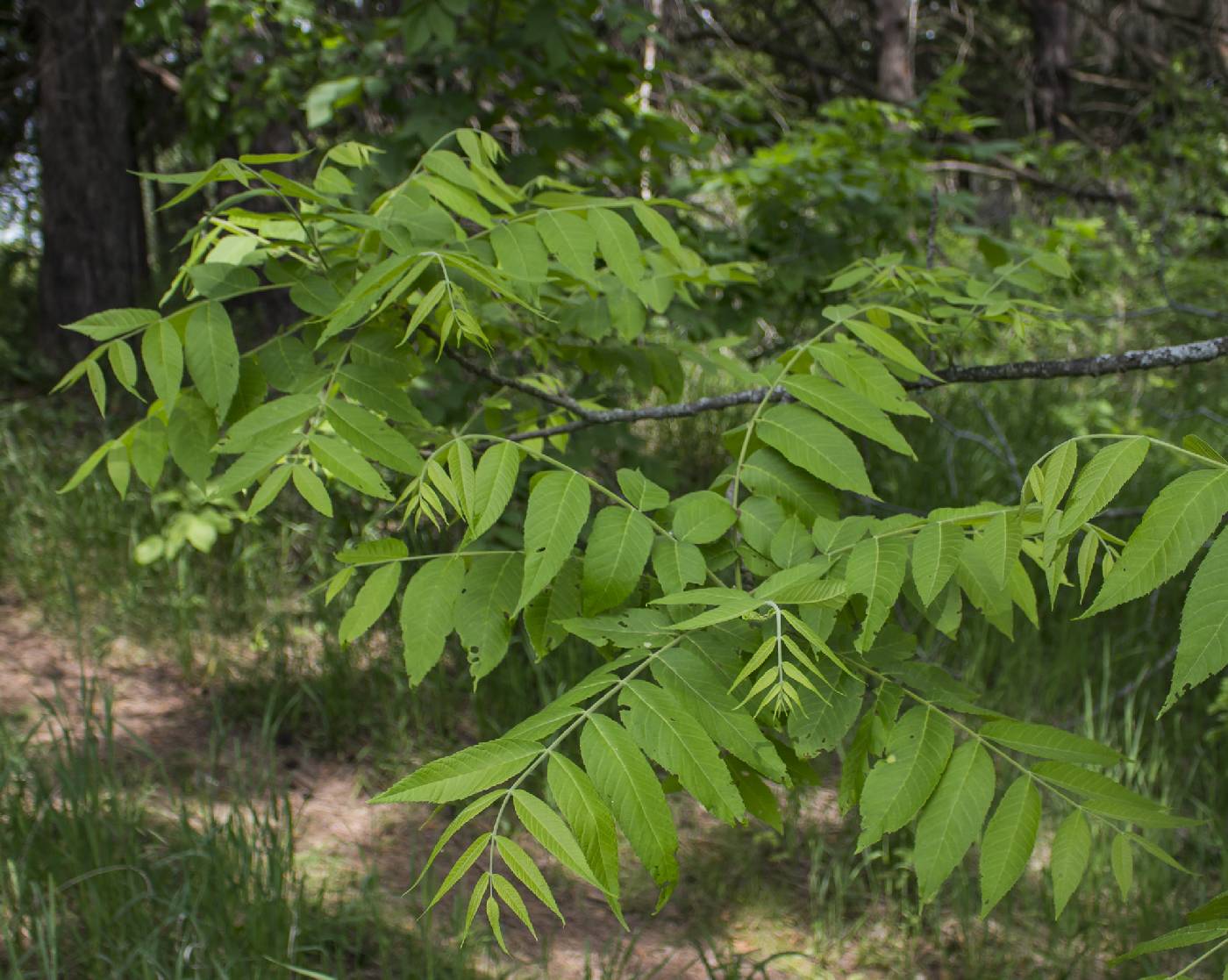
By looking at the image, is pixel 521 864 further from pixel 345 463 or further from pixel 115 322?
pixel 115 322

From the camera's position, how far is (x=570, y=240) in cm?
144

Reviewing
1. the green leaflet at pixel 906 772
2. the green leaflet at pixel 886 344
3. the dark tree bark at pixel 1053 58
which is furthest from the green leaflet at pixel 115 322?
the dark tree bark at pixel 1053 58

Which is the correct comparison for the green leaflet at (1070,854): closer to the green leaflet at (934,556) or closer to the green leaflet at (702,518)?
the green leaflet at (934,556)

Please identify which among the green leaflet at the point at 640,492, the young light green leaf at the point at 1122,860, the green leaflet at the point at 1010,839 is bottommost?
the young light green leaf at the point at 1122,860

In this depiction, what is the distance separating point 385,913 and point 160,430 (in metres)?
1.64

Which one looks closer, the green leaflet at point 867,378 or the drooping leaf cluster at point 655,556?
the drooping leaf cluster at point 655,556

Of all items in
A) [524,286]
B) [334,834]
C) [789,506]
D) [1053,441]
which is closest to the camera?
[789,506]

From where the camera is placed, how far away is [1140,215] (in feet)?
19.6

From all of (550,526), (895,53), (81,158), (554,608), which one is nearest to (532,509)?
(550,526)

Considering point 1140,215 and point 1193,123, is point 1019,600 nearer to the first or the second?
point 1140,215

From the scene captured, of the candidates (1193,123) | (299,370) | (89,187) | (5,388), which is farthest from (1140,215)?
(5,388)

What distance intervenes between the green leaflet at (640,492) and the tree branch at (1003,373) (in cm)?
26

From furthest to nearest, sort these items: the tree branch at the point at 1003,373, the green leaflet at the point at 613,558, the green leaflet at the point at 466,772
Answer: the tree branch at the point at 1003,373 → the green leaflet at the point at 613,558 → the green leaflet at the point at 466,772

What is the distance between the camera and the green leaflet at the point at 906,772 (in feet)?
A: 3.29
